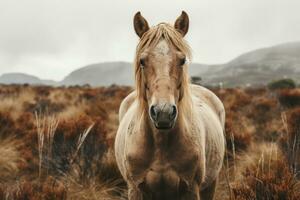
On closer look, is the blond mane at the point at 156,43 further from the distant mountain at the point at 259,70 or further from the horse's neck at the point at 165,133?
the distant mountain at the point at 259,70

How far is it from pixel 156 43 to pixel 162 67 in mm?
269

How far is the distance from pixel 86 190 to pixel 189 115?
238 centimetres

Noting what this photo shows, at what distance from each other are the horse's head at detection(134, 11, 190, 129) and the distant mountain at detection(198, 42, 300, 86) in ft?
220

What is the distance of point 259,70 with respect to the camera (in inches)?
4444

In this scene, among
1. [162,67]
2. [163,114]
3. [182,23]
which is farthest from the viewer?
[182,23]

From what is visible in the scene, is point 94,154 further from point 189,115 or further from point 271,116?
point 271,116

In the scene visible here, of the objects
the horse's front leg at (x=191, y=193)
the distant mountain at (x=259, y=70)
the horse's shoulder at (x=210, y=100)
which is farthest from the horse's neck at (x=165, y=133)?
the distant mountain at (x=259, y=70)

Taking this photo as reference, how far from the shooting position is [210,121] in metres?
4.16

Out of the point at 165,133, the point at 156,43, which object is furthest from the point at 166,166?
the point at 156,43

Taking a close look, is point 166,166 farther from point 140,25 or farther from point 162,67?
point 140,25

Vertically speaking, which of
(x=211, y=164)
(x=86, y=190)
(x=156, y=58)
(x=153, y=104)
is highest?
(x=156, y=58)

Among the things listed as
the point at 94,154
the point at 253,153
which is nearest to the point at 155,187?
the point at 94,154

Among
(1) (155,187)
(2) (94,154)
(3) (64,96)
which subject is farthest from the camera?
(3) (64,96)

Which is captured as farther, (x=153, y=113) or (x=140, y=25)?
(x=140, y=25)
